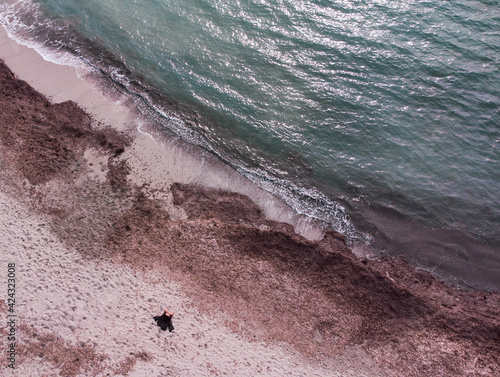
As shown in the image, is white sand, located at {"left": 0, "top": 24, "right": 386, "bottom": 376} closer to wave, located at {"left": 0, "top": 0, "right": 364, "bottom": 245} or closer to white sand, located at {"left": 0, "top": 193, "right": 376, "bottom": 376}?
white sand, located at {"left": 0, "top": 193, "right": 376, "bottom": 376}

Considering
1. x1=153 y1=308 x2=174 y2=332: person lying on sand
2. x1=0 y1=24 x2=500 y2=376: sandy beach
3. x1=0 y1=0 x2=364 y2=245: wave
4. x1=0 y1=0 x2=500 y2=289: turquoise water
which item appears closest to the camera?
x1=0 y1=24 x2=500 y2=376: sandy beach

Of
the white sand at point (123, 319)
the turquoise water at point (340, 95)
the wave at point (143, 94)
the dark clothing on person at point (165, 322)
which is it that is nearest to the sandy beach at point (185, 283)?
the white sand at point (123, 319)

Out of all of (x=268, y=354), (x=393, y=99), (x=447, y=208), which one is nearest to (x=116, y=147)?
(x=268, y=354)

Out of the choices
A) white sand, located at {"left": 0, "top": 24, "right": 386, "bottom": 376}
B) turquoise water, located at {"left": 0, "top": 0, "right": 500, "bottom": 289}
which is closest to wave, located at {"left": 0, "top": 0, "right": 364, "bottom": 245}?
turquoise water, located at {"left": 0, "top": 0, "right": 500, "bottom": 289}

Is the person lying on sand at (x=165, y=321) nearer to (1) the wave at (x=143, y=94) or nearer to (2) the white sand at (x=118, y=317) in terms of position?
(2) the white sand at (x=118, y=317)

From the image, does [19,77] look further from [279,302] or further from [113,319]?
[279,302]

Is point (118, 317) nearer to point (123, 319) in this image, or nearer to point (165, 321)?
point (123, 319)
